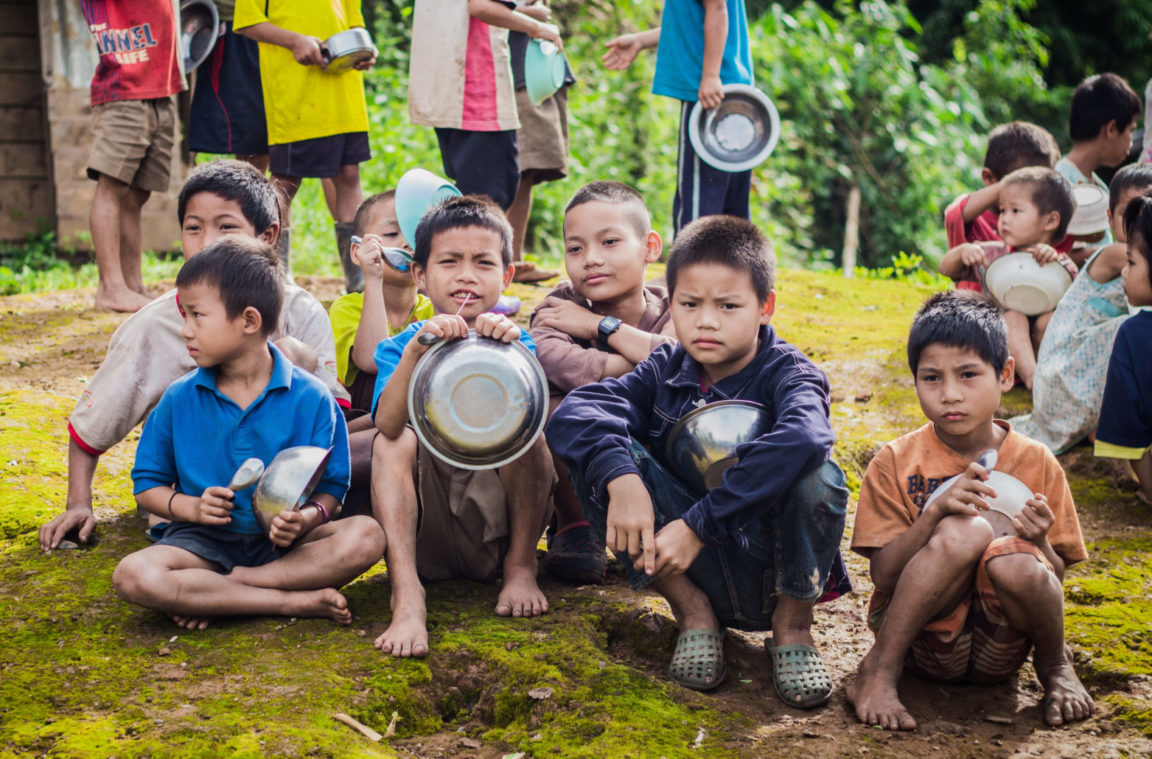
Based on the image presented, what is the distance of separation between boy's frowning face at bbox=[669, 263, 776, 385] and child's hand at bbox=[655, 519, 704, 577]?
473mm

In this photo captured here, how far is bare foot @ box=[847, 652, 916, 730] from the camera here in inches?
94.8

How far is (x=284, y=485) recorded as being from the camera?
2688 mm

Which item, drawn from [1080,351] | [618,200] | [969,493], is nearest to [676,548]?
[969,493]

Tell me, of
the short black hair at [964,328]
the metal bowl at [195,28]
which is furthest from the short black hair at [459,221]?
the metal bowl at [195,28]

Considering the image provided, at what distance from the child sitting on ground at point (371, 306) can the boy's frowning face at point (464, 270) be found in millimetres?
357

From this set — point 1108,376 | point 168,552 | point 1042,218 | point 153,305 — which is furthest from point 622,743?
point 1042,218

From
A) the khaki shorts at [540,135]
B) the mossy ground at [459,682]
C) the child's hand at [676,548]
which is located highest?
the khaki shorts at [540,135]

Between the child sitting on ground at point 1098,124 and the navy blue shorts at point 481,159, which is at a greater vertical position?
the child sitting on ground at point 1098,124

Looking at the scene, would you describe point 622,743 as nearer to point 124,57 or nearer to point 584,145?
point 124,57

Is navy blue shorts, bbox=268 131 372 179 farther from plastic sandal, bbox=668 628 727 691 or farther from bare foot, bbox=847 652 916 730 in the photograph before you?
bare foot, bbox=847 652 916 730

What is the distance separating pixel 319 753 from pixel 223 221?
6.03 ft

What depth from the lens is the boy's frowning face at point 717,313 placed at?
8.84 feet

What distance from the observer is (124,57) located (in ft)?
16.3

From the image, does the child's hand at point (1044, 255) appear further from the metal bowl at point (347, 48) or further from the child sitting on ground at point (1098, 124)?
the metal bowl at point (347, 48)
